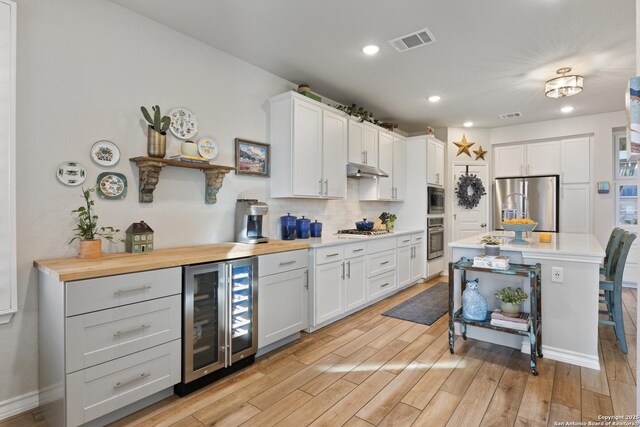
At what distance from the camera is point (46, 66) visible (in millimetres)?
2090

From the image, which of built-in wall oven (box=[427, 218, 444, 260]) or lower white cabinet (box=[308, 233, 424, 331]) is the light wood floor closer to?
lower white cabinet (box=[308, 233, 424, 331])

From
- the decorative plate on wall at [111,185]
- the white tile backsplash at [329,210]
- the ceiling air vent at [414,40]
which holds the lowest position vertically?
the white tile backsplash at [329,210]

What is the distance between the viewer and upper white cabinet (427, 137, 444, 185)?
5328 millimetres

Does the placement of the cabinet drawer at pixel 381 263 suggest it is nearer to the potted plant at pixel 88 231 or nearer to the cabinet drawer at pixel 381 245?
the cabinet drawer at pixel 381 245

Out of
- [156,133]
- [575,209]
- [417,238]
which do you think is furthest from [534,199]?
[156,133]

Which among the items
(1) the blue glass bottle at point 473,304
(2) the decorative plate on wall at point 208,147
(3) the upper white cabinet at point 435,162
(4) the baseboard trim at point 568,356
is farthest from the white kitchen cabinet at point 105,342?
(3) the upper white cabinet at point 435,162

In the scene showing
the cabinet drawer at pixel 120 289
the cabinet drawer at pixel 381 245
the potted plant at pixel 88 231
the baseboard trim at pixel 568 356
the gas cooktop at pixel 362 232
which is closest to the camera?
the cabinet drawer at pixel 120 289

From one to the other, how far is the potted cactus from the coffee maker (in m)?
0.83

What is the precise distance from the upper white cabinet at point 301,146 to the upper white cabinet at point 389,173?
1115 millimetres

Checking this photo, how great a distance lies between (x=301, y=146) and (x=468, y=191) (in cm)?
382

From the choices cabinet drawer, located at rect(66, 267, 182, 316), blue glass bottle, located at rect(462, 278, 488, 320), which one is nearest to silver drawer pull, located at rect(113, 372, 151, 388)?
cabinet drawer, located at rect(66, 267, 182, 316)

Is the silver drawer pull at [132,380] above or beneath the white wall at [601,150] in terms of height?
beneath

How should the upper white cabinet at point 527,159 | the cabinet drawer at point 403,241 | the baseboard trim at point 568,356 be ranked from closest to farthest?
1. the baseboard trim at point 568,356
2. the cabinet drawer at point 403,241
3. the upper white cabinet at point 527,159

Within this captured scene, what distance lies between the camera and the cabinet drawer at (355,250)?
140 inches
